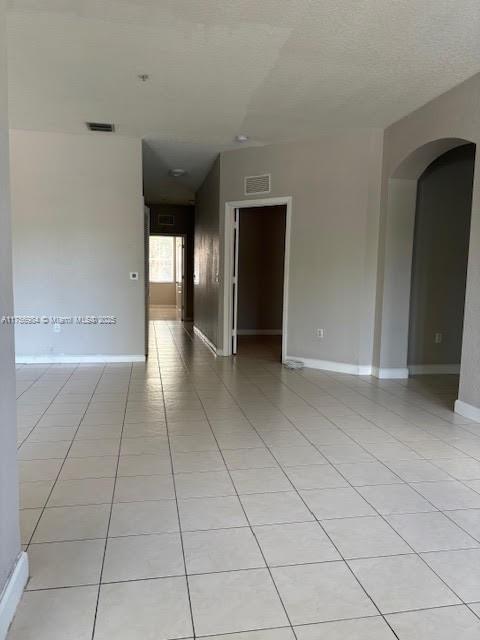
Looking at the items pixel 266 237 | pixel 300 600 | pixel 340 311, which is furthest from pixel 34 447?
pixel 266 237

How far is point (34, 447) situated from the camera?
3020 mm

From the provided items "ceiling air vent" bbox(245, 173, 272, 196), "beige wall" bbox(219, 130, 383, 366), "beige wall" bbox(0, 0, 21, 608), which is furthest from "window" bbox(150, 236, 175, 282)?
"beige wall" bbox(0, 0, 21, 608)

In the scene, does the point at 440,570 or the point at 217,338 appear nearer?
the point at 440,570

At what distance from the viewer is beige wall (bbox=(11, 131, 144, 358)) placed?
5.57 metres

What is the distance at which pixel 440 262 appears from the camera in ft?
17.5

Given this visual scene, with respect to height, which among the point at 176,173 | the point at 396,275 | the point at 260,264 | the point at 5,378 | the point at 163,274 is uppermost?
the point at 176,173

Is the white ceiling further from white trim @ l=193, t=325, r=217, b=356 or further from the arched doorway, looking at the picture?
white trim @ l=193, t=325, r=217, b=356

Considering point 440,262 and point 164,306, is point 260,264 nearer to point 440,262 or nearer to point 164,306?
point 440,262

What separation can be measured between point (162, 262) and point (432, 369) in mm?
11001

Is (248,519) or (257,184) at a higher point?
(257,184)

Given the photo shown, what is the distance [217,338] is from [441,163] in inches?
144

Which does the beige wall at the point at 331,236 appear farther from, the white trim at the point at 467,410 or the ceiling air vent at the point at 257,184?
the white trim at the point at 467,410

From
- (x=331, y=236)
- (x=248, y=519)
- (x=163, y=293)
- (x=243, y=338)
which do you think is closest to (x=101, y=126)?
(x=331, y=236)

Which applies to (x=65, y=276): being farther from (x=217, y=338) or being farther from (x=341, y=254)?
(x=341, y=254)
